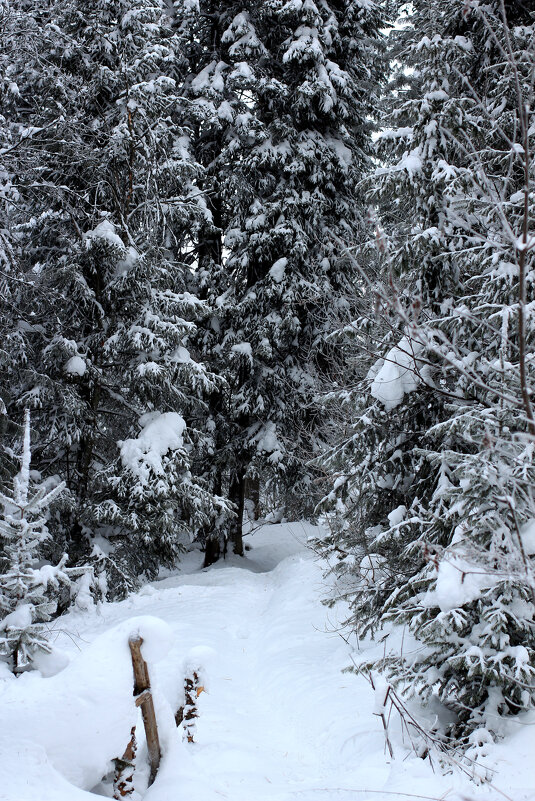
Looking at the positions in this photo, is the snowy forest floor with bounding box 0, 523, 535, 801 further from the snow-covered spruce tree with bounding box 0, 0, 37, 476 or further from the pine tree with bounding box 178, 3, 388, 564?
the pine tree with bounding box 178, 3, 388, 564

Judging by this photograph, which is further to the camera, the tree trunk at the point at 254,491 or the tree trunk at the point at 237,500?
the tree trunk at the point at 254,491

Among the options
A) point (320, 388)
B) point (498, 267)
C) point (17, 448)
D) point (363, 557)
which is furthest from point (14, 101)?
point (363, 557)

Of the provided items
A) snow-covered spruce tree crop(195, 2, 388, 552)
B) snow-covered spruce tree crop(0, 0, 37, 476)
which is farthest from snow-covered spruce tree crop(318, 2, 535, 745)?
snow-covered spruce tree crop(195, 2, 388, 552)

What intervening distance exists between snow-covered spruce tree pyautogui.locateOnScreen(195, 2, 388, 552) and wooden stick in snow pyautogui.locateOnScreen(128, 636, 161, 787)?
8590 millimetres

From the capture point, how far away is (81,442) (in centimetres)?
959

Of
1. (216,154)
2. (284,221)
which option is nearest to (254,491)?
(284,221)

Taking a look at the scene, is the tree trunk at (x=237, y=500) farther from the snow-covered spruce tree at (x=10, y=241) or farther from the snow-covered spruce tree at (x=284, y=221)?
the snow-covered spruce tree at (x=10, y=241)

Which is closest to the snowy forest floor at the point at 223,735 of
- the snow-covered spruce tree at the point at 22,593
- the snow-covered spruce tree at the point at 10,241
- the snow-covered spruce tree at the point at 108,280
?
the snow-covered spruce tree at the point at 22,593

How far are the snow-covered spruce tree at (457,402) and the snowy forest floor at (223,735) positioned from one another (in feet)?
1.65

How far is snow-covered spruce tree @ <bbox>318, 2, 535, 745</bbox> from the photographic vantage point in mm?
3852

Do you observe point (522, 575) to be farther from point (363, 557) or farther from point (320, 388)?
point (320, 388)

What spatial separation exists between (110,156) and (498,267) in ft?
22.0

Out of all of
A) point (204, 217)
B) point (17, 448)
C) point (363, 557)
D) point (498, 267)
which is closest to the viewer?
point (498, 267)

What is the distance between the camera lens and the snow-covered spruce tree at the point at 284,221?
12516mm
